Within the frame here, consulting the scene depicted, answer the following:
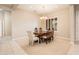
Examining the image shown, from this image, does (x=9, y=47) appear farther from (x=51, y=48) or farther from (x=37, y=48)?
(x=51, y=48)

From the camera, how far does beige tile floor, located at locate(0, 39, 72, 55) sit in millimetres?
1428

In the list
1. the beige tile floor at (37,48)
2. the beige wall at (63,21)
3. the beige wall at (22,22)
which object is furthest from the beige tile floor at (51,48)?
the beige wall at (22,22)

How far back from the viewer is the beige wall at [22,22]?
4.93ft

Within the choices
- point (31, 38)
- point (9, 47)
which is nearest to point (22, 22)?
point (31, 38)

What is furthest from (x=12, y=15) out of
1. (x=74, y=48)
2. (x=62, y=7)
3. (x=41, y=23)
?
(x=74, y=48)

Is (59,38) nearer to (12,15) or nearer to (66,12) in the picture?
(66,12)

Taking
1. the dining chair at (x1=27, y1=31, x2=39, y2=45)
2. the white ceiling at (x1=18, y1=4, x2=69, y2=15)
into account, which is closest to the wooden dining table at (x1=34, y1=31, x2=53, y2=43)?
the dining chair at (x1=27, y1=31, x2=39, y2=45)

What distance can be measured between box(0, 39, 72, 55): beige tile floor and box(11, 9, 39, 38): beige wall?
137 millimetres

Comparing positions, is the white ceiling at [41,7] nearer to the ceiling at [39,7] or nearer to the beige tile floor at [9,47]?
the ceiling at [39,7]

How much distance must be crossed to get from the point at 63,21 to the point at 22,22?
0.54 metres

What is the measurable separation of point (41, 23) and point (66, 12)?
35cm

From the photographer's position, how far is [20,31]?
1.50m

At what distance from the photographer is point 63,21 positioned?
1535 millimetres

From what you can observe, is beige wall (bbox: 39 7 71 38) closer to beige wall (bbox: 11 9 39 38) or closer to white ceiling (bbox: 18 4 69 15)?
white ceiling (bbox: 18 4 69 15)
